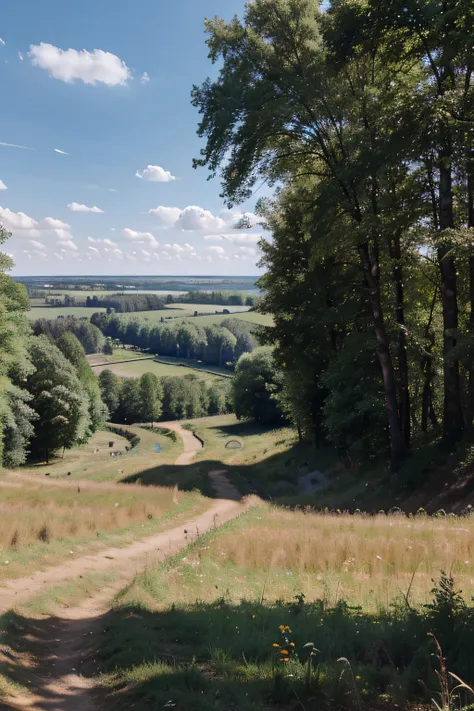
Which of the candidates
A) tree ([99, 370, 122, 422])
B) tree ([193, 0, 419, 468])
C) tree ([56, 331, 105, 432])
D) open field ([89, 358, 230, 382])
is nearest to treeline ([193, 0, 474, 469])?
tree ([193, 0, 419, 468])

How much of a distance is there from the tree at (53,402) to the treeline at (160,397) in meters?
43.6

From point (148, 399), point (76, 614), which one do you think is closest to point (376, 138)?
point (76, 614)

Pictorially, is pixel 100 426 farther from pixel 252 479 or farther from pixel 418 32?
pixel 418 32

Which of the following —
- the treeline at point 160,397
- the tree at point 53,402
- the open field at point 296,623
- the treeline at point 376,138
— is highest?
the treeline at point 376,138

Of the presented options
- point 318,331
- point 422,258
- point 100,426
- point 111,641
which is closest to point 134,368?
point 100,426

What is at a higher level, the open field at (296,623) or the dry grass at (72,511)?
the open field at (296,623)

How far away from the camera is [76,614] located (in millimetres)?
9266

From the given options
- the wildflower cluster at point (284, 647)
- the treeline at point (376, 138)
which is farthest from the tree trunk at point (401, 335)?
the wildflower cluster at point (284, 647)

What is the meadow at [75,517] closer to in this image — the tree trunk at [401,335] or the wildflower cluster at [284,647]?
the wildflower cluster at [284,647]

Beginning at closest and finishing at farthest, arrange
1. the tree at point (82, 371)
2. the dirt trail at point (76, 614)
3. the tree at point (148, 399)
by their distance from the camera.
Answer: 1. the dirt trail at point (76, 614)
2. the tree at point (82, 371)
3. the tree at point (148, 399)

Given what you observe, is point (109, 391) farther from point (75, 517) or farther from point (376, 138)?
point (376, 138)

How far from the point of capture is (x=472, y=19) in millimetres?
9852

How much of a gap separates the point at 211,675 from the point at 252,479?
27506 millimetres

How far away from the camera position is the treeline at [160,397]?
10362cm
